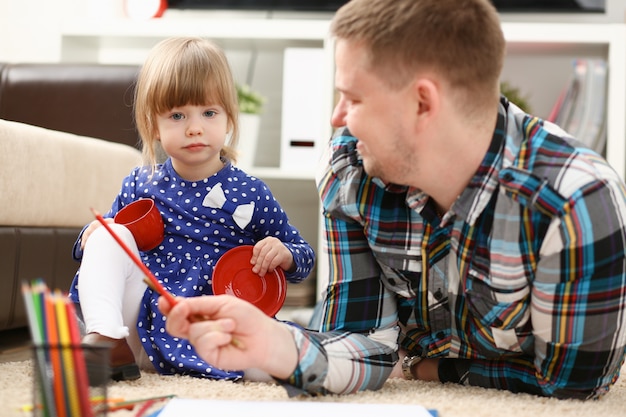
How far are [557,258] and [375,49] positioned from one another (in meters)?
0.34

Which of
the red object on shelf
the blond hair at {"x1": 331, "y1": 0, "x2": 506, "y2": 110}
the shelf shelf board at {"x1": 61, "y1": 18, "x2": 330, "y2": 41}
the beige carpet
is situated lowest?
the beige carpet

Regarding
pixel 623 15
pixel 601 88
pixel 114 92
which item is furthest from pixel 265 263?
pixel 623 15

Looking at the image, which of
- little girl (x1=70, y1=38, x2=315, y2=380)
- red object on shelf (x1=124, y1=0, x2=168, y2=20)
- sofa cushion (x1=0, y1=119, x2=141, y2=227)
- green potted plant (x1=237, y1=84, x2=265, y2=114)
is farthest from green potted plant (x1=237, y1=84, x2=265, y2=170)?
little girl (x1=70, y1=38, x2=315, y2=380)

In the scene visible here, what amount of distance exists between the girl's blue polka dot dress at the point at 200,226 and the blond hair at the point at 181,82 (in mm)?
85

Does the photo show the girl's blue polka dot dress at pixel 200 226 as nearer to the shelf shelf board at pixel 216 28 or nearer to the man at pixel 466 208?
the man at pixel 466 208

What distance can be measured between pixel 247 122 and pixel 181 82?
1.22 m

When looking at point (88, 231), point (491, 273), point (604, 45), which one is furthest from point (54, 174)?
point (604, 45)

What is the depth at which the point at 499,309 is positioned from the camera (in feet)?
3.34

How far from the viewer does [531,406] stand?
978 millimetres

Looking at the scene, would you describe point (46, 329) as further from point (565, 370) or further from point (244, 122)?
point (244, 122)

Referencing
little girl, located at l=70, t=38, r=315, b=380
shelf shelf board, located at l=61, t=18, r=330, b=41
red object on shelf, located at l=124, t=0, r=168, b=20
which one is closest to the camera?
little girl, located at l=70, t=38, r=315, b=380

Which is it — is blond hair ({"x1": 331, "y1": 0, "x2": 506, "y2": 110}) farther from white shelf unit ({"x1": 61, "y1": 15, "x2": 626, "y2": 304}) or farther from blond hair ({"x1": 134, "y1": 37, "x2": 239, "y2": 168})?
white shelf unit ({"x1": 61, "y1": 15, "x2": 626, "y2": 304})

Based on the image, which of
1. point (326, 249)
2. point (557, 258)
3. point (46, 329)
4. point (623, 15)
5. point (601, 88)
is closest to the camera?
point (46, 329)

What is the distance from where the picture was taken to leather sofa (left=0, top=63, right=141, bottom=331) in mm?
1448
